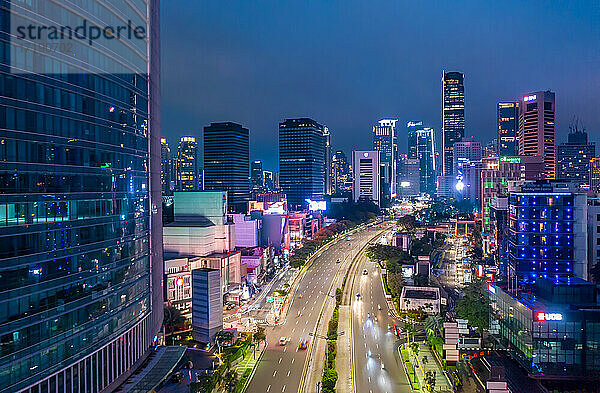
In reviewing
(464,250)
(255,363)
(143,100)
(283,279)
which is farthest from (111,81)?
(464,250)

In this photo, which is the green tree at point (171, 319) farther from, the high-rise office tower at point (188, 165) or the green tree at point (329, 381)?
the high-rise office tower at point (188, 165)

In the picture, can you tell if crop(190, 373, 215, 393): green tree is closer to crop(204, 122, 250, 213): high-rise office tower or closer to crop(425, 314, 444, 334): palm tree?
crop(425, 314, 444, 334): palm tree

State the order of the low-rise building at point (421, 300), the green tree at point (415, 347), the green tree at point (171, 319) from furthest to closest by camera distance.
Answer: the low-rise building at point (421, 300), the green tree at point (171, 319), the green tree at point (415, 347)

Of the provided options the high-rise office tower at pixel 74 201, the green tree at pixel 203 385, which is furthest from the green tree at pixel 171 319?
the green tree at pixel 203 385

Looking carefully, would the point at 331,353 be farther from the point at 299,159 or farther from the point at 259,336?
the point at 299,159

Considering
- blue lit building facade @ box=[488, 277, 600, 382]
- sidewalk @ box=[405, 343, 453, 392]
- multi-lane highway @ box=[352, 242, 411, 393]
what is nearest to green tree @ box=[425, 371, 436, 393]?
sidewalk @ box=[405, 343, 453, 392]

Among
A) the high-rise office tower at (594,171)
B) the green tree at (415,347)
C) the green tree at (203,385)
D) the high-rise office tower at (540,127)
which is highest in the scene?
the high-rise office tower at (540,127)
